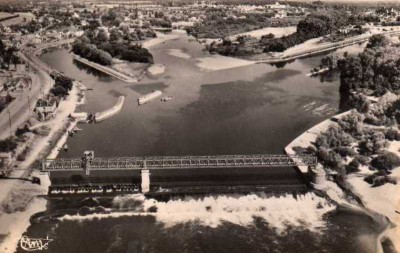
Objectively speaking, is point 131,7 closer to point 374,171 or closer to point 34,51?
point 34,51

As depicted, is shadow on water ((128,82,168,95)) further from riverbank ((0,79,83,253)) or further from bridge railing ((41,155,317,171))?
bridge railing ((41,155,317,171))

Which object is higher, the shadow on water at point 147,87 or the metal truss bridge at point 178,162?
the metal truss bridge at point 178,162

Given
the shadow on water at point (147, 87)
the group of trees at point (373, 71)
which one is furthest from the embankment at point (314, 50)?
the shadow on water at point (147, 87)

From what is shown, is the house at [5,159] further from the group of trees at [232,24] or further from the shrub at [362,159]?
the group of trees at [232,24]

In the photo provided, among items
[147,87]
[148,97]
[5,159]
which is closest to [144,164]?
[5,159]

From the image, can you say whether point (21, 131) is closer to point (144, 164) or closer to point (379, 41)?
point (144, 164)

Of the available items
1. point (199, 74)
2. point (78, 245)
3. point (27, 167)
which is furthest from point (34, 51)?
point (78, 245)
